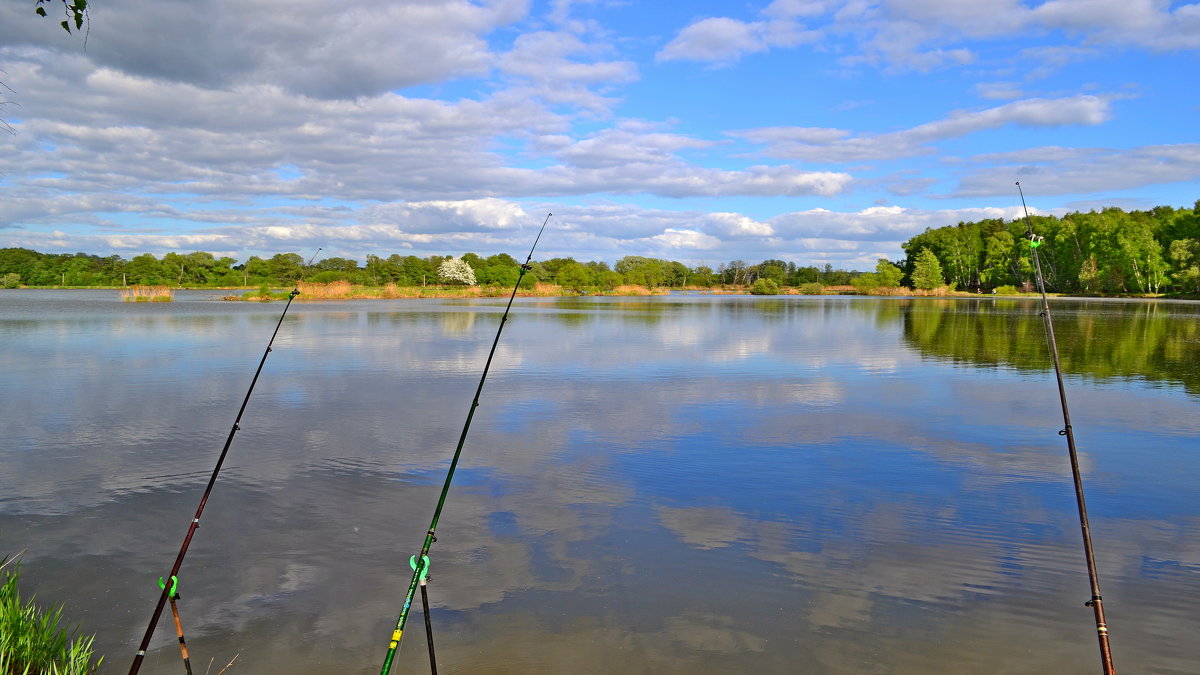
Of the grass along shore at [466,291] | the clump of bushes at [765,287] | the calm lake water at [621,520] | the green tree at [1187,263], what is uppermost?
the green tree at [1187,263]

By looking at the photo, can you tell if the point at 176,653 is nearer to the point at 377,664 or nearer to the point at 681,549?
the point at 377,664

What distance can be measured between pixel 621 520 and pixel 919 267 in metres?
123

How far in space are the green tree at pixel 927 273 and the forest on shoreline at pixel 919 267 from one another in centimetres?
16

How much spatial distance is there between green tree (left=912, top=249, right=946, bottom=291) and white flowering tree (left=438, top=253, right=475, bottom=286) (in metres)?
70.2

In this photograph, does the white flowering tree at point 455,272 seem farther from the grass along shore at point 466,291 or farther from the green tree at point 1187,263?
the green tree at point 1187,263

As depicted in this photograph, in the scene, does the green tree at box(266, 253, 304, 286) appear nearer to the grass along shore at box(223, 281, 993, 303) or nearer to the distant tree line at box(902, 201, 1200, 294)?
the grass along shore at box(223, 281, 993, 303)

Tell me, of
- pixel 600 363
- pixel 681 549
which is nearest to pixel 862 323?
pixel 600 363

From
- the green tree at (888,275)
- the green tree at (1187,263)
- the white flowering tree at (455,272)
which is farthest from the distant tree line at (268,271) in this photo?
the green tree at (1187,263)

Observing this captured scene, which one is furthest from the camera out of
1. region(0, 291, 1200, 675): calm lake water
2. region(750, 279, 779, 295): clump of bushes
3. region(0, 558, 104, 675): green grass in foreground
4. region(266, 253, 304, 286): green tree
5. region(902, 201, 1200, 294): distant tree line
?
region(750, 279, 779, 295): clump of bushes

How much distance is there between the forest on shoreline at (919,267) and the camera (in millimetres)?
89500

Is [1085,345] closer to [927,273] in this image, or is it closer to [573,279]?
[573,279]

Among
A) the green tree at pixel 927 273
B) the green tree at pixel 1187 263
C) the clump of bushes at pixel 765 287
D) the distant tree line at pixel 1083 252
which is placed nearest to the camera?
the green tree at pixel 1187 263

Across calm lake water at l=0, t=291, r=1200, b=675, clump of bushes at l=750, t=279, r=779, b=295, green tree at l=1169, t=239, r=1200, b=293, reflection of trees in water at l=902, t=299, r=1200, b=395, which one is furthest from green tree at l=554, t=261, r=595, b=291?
calm lake water at l=0, t=291, r=1200, b=675

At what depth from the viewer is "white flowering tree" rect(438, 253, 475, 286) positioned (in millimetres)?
112625
